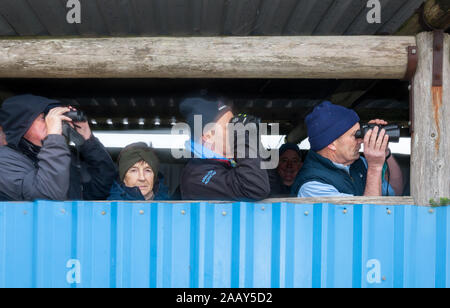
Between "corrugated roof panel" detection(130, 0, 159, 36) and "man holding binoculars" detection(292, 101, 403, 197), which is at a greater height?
"corrugated roof panel" detection(130, 0, 159, 36)

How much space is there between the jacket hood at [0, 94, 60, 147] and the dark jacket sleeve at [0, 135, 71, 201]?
114 millimetres

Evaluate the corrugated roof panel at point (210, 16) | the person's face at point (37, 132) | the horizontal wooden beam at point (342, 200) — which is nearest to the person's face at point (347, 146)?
the horizontal wooden beam at point (342, 200)

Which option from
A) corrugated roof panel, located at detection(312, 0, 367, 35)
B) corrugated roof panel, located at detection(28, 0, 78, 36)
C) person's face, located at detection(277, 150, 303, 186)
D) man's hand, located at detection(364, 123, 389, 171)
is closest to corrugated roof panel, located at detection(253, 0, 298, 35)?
corrugated roof panel, located at detection(312, 0, 367, 35)

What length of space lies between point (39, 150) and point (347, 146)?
197cm

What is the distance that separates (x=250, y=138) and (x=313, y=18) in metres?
1.24

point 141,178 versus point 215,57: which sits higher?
point 215,57

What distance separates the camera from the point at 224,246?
237cm

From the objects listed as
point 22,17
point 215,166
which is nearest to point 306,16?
point 215,166

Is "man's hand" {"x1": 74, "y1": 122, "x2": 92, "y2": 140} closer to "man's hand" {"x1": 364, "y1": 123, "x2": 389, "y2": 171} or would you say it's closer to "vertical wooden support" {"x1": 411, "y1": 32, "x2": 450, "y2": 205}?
"man's hand" {"x1": 364, "y1": 123, "x2": 389, "y2": 171}

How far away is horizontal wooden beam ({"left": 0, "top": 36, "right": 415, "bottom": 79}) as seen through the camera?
249 centimetres

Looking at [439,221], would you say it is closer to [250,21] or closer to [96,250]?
[250,21]

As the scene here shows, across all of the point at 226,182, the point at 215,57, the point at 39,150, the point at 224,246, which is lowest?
the point at 224,246

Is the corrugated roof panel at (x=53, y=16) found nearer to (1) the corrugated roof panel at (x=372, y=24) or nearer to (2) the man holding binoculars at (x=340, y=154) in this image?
(2) the man holding binoculars at (x=340, y=154)

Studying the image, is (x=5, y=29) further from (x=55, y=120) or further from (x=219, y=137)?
(x=219, y=137)
